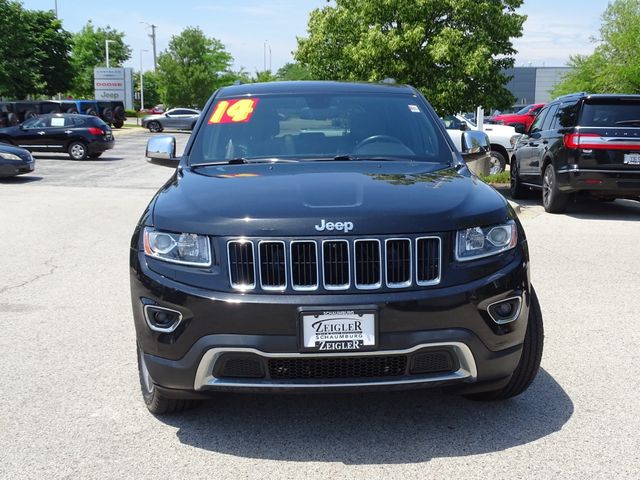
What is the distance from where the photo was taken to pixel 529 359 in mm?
3840

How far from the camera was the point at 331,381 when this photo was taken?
11.0 feet

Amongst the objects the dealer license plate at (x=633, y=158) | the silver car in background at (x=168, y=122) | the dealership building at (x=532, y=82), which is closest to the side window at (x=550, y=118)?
the dealer license plate at (x=633, y=158)

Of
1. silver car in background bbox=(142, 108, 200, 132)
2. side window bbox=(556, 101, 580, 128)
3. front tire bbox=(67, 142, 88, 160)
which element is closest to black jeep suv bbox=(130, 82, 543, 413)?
side window bbox=(556, 101, 580, 128)

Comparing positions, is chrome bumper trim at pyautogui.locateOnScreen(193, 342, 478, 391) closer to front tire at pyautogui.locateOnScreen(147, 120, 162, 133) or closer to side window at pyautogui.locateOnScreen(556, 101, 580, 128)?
side window at pyautogui.locateOnScreen(556, 101, 580, 128)

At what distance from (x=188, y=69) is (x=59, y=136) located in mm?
54328

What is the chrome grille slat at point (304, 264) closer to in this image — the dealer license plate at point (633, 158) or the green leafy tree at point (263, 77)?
the dealer license plate at point (633, 158)

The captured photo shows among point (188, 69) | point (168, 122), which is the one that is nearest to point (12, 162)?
point (168, 122)

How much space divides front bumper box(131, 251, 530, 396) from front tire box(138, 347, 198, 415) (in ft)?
0.95

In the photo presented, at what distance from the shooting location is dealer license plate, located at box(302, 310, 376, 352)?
3240 millimetres

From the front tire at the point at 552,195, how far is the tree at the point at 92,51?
69.9m

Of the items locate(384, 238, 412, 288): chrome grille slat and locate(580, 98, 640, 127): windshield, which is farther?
locate(580, 98, 640, 127): windshield

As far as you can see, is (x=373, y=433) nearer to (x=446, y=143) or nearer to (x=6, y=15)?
(x=446, y=143)

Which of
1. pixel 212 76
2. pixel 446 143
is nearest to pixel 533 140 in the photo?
pixel 446 143

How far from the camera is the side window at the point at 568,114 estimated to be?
11547mm
